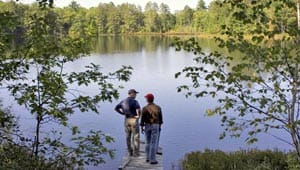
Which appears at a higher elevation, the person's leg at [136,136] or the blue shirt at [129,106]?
the blue shirt at [129,106]

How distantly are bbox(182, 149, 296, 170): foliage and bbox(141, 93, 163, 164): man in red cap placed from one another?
1613mm

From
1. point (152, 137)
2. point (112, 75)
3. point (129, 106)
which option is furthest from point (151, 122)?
point (112, 75)

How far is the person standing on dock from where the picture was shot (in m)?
9.05

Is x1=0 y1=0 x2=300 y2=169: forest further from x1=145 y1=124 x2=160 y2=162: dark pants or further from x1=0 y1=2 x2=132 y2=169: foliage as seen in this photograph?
x1=145 y1=124 x2=160 y2=162: dark pants

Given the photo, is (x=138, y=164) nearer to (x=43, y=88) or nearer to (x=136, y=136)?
(x=136, y=136)

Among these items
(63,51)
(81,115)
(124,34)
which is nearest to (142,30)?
(124,34)

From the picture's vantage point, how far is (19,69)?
5.69m

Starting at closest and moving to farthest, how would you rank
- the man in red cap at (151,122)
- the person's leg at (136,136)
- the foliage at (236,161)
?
the man in red cap at (151,122)
the person's leg at (136,136)
the foliage at (236,161)

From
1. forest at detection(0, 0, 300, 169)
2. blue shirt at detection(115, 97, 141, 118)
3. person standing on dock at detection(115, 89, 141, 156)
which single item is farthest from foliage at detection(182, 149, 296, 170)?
forest at detection(0, 0, 300, 169)

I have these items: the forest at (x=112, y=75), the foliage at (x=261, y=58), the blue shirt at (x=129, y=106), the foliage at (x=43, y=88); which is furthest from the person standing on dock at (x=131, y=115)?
the foliage at (x=261, y=58)

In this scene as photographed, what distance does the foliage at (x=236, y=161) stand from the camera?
1008 centimetres

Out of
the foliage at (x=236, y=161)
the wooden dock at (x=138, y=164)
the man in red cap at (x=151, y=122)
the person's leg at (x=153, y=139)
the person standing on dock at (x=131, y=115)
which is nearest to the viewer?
the man in red cap at (x=151, y=122)

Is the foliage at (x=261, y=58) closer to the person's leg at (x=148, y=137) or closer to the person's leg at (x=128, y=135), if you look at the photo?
the person's leg at (x=148, y=137)

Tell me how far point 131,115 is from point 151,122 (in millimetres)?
636
